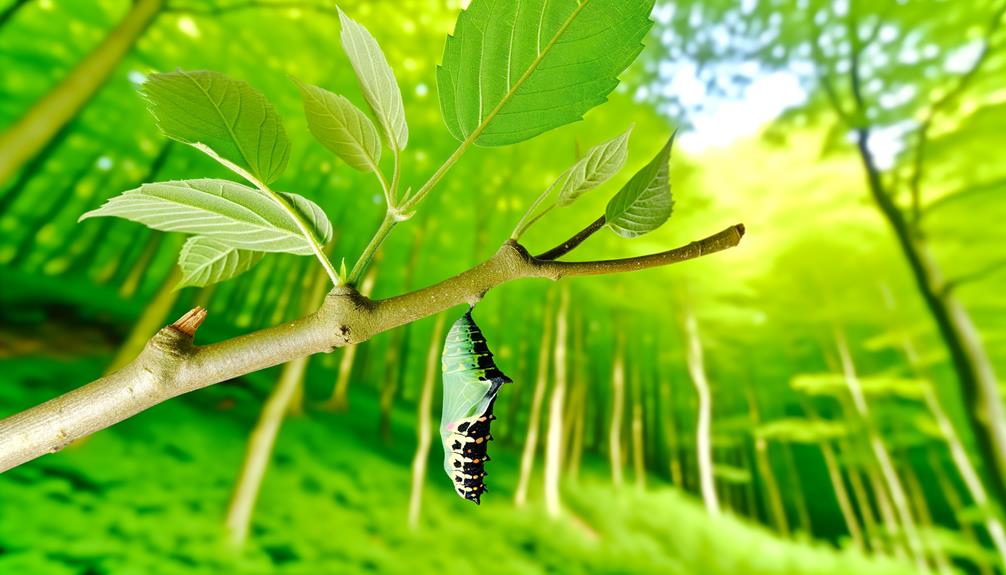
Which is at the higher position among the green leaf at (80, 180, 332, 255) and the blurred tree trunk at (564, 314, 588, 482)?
the blurred tree trunk at (564, 314, 588, 482)

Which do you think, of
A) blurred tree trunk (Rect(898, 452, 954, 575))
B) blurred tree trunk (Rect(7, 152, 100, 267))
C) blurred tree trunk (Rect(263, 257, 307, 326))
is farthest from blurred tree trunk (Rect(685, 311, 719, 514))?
blurred tree trunk (Rect(7, 152, 100, 267))

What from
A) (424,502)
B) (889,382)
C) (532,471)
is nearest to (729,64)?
(889,382)

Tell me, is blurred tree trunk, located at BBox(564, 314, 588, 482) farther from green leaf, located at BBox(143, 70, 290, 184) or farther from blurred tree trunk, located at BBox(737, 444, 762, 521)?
green leaf, located at BBox(143, 70, 290, 184)

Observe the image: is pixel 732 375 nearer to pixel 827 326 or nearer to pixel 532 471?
pixel 827 326

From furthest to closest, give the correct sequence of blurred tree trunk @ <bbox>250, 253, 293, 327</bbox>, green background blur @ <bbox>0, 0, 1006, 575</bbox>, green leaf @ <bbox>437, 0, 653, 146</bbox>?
1. blurred tree trunk @ <bbox>250, 253, 293, 327</bbox>
2. green background blur @ <bbox>0, 0, 1006, 575</bbox>
3. green leaf @ <bbox>437, 0, 653, 146</bbox>

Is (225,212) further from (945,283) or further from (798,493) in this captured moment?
(798,493)

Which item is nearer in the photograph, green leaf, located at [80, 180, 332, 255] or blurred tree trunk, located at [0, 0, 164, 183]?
green leaf, located at [80, 180, 332, 255]
